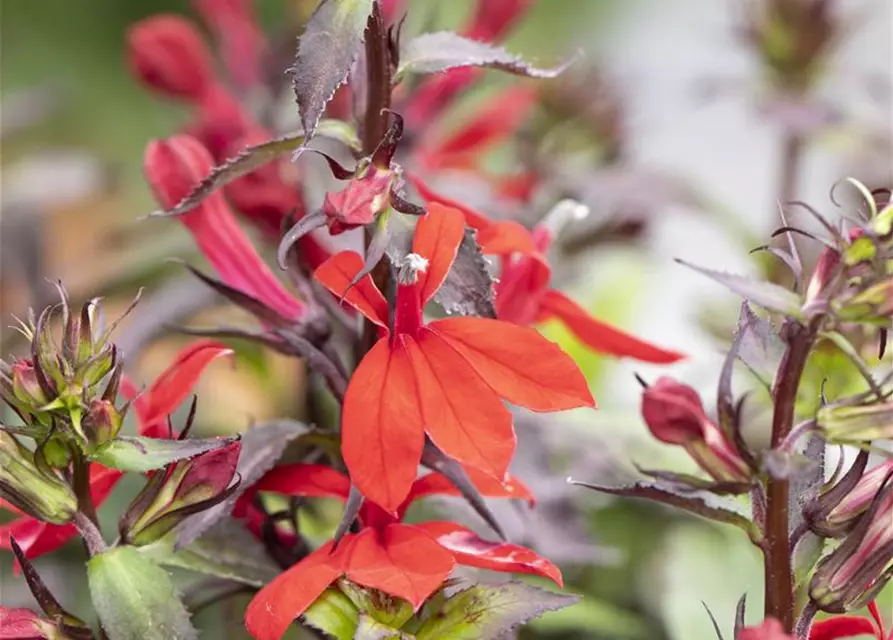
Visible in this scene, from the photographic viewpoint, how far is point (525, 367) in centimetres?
30

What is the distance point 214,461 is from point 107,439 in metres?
0.03

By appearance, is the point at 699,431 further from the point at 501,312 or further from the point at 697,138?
the point at 697,138

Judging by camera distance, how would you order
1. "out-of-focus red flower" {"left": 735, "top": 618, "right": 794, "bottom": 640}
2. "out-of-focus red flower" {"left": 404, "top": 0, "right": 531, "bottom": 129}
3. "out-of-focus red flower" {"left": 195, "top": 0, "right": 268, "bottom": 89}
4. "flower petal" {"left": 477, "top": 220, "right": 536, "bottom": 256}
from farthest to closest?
"out-of-focus red flower" {"left": 195, "top": 0, "right": 268, "bottom": 89} < "out-of-focus red flower" {"left": 404, "top": 0, "right": 531, "bottom": 129} < "flower petal" {"left": 477, "top": 220, "right": 536, "bottom": 256} < "out-of-focus red flower" {"left": 735, "top": 618, "right": 794, "bottom": 640}

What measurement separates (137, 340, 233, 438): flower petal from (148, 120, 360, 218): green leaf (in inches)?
1.8

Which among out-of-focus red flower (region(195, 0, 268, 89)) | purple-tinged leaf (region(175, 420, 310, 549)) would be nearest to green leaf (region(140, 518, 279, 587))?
purple-tinged leaf (region(175, 420, 310, 549))

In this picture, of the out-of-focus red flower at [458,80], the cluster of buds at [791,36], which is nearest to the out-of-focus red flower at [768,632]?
the out-of-focus red flower at [458,80]

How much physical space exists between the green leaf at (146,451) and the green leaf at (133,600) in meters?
0.03

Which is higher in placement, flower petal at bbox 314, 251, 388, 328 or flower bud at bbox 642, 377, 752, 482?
flower petal at bbox 314, 251, 388, 328

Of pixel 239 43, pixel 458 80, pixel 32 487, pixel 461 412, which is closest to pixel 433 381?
pixel 461 412

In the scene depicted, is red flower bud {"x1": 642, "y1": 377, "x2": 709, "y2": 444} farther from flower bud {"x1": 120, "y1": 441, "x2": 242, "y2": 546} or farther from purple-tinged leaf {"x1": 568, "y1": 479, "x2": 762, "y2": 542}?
flower bud {"x1": 120, "y1": 441, "x2": 242, "y2": 546}

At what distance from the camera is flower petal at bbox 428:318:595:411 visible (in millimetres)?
297

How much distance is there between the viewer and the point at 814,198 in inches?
47.4

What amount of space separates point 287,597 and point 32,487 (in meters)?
0.08

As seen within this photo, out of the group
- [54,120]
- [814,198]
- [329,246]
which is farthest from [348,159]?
[54,120]
